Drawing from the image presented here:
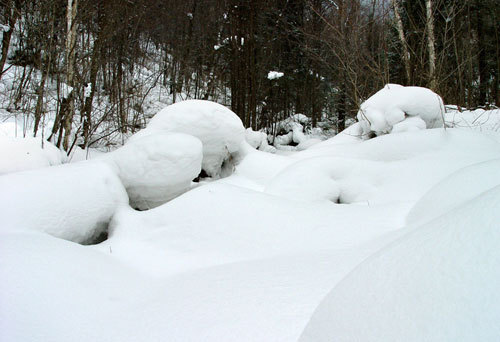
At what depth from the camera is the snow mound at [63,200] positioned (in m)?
1.99

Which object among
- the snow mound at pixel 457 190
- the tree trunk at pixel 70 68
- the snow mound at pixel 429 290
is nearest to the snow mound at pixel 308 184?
the snow mound at pixel 457 190

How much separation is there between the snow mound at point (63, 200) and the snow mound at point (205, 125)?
1.70 metres

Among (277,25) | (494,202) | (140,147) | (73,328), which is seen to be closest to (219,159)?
(140,147)

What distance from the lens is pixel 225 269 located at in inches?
61.7

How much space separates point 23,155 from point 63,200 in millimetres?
1220

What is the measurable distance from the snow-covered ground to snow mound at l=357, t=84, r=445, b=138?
1179mm

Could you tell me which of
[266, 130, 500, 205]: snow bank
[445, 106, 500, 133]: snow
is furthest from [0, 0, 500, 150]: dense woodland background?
[266, 130, 500, 205]: snow bank

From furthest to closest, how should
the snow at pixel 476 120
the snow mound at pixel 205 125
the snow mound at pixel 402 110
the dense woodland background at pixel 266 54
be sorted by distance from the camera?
the dense woodland background at pixel 266 54
the snow at pixel 476 120
the snow mound at pixel 402 110
the snow mound at pixel 205 125

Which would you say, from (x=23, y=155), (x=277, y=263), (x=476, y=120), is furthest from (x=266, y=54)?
(x=277, y=263)

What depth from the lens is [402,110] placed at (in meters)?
4.68

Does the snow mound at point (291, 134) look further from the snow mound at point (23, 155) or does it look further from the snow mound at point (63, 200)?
the snow mound at point (63, 200)

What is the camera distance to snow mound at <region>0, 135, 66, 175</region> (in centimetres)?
286

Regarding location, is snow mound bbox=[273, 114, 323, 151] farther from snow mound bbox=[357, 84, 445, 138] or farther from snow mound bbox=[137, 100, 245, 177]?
snow mound bbox=[137, 100, 245, 177]

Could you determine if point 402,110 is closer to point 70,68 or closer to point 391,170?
point 391,170
